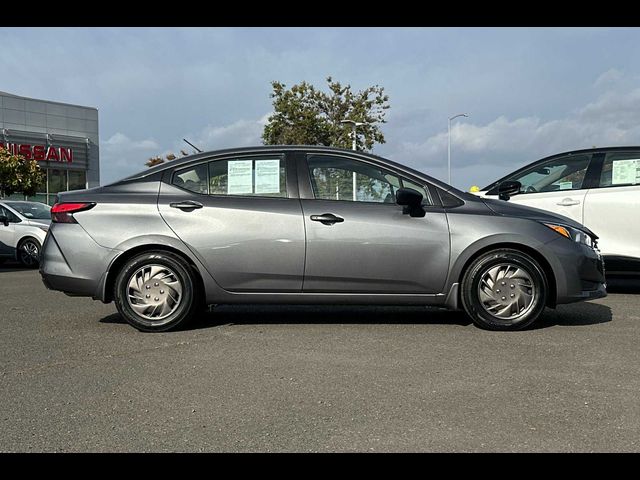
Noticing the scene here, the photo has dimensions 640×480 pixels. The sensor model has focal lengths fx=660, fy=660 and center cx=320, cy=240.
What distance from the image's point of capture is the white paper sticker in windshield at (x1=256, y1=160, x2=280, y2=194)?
577cm

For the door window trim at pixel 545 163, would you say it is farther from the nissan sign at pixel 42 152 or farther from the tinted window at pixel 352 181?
the nissan sign at pixel 42 152

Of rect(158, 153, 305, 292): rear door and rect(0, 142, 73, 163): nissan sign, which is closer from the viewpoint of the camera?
rect(158, 153, 305, 292): rear door

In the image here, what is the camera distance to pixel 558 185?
→ 8117mm

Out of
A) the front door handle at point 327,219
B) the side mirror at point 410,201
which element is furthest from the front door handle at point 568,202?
the front door handle at point 327,219

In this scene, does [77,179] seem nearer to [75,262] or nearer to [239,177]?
[75,262]

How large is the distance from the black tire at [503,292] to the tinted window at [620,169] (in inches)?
114

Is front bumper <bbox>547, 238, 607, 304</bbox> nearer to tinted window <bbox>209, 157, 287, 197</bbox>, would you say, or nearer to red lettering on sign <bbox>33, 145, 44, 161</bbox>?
tinted window <bbox>209, 157, 287, 197</bbox>

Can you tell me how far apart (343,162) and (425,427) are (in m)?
3.10

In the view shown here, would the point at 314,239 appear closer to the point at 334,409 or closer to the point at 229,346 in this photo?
the point at 229,346

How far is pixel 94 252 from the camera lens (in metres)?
5.60

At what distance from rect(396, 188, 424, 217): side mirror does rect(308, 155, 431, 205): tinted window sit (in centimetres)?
12

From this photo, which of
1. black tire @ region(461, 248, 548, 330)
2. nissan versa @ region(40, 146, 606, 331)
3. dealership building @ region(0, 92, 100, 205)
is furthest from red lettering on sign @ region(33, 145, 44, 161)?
black tire @ region(461, 248, 548, 330)

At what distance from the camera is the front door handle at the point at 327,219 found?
5566 millimetres
